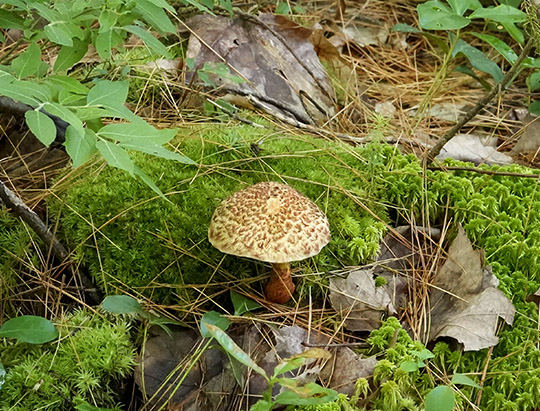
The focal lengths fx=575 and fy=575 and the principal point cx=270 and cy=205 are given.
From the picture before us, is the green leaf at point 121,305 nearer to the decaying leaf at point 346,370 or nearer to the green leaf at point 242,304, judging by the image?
the green leaf at point 242,304

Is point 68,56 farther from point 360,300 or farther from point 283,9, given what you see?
point 283,9

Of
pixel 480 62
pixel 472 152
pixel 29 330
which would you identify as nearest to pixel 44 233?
pixel 29 330

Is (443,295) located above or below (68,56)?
below

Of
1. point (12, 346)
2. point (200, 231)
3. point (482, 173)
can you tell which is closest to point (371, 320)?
point (200, 231)

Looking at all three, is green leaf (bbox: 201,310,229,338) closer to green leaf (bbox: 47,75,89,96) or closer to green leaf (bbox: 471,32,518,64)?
green leaf (bbox: 47,75,89,96)

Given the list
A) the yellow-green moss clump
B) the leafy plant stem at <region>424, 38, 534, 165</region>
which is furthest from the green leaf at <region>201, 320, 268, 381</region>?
the leafy plant stem at <region>424, 38, 534, 165</region>

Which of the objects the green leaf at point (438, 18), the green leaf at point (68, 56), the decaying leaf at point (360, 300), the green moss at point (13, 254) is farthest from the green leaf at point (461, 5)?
the green moss at point (13, 254)
